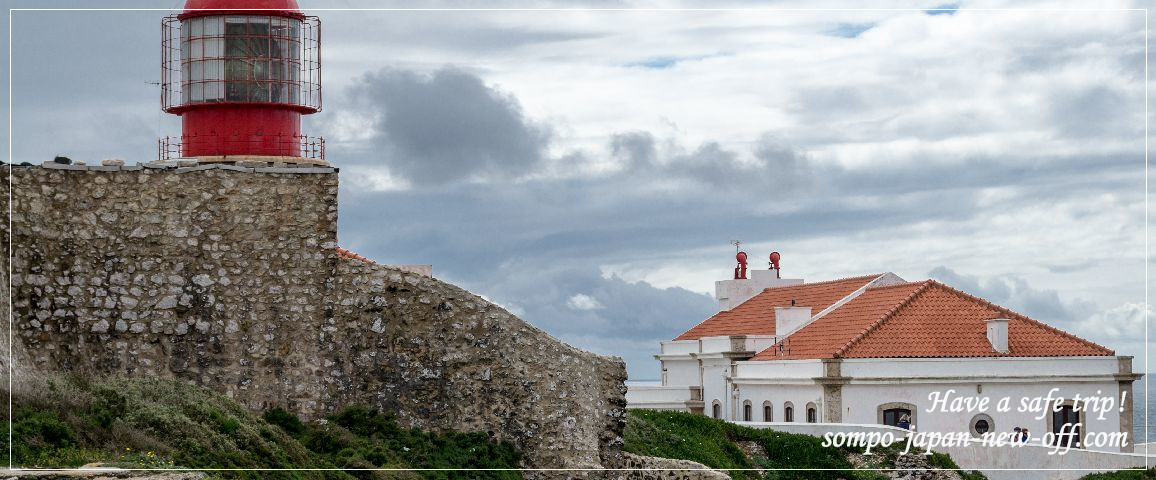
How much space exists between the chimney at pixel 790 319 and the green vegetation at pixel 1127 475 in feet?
39.8

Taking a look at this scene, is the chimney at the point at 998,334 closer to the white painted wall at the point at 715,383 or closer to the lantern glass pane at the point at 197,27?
the white painted wall at the point at 715,383

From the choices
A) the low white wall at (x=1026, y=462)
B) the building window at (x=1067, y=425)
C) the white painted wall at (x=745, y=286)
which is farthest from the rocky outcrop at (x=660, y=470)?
the white painted wall at (x=745, y=286)

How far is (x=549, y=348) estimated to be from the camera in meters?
20.1

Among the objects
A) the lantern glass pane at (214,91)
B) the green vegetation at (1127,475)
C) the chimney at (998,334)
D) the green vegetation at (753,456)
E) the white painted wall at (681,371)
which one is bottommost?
the green vegetation at (1127,475)

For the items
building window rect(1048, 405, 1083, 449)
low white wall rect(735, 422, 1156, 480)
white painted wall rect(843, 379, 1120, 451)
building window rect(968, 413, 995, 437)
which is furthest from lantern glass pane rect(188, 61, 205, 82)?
building window rect(1048, 405, 1083, 449)

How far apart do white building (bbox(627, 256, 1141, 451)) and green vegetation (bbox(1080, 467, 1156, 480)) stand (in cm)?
487

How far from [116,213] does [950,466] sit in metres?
18.8

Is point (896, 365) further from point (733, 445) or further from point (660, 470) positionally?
point (660, 470)

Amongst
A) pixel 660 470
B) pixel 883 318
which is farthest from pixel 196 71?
pixel 883 318

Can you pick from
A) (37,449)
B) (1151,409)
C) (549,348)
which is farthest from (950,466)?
(1151,409)

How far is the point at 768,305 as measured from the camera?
50.8 meters

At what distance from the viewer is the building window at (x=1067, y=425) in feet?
133

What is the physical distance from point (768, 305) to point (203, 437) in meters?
35.7

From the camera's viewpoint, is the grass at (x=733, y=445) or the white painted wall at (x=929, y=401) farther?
the white painted wall at (x=929, y=401)
